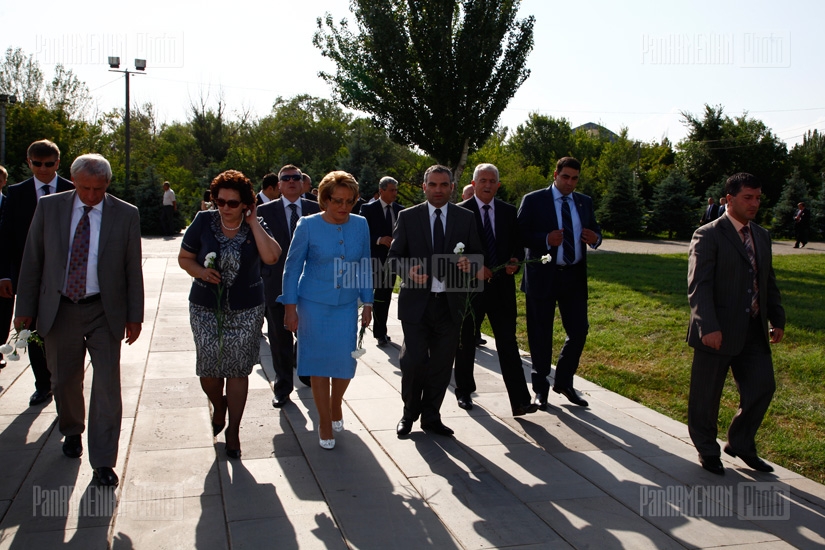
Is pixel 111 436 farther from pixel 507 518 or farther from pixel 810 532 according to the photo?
pixel 810 532

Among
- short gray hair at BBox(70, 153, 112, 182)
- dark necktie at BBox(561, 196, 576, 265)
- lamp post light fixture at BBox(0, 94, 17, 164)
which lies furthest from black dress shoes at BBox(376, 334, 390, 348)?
lamp post light fixture at BBox(0, 94, 17, 164)

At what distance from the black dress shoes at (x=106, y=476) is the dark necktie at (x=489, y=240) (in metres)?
3.25

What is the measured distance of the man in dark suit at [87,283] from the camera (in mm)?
4465

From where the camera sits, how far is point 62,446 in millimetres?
4977

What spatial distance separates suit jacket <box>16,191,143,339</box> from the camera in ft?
14.7

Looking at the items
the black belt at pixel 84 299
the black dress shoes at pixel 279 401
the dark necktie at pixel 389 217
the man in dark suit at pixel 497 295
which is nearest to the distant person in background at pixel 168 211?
the dark necktie at pixel 389 217

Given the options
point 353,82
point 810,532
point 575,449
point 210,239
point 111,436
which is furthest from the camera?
point 353,82

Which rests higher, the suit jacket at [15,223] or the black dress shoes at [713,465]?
the suit jacket at [15,223]

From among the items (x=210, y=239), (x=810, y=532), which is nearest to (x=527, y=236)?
(x=210, y=239)

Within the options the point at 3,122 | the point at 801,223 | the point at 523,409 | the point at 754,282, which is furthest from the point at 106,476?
the point at 3,122

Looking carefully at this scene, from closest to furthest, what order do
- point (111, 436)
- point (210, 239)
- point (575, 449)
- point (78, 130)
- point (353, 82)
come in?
point (111, 436) < point (210, 239) < point (575, 449) < point (353, 82) < point (78, 130)

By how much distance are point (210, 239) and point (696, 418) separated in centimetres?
344

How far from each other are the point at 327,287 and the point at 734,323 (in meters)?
2.71

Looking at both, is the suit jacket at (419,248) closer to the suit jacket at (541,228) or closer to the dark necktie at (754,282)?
the suit jacket at (541,228)
